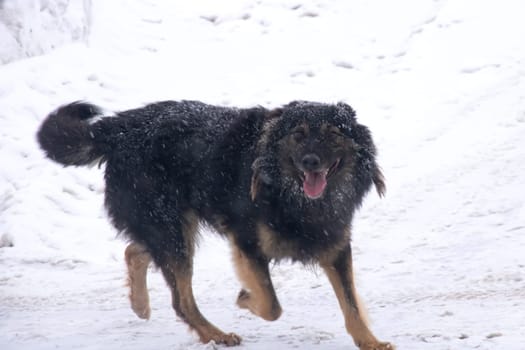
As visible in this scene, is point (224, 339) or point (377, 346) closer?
point (377, 346)

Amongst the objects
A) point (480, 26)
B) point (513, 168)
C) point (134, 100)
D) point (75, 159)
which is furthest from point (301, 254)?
point (480, 26)

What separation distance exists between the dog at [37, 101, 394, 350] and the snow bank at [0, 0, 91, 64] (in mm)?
7058

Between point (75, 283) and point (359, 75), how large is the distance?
24.5 feet

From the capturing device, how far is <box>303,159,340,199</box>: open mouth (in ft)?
A: 16.9

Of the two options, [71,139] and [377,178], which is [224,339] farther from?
[71,139]

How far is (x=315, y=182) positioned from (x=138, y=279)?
181 cm

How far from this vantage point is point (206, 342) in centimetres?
536

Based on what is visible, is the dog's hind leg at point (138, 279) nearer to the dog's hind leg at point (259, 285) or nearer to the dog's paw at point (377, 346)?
the dog's hind leg at point (259, 285)

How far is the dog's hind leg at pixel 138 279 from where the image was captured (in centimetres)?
609

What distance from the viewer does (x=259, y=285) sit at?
17.3ft

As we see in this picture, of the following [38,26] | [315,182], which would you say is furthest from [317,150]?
[38,26]

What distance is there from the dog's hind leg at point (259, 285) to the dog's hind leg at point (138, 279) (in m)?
1.03

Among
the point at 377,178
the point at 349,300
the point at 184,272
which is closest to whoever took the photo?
the point at 349,300

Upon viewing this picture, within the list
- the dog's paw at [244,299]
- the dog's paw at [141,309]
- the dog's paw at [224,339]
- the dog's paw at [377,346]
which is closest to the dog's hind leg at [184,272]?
the dog's paw at [224,339]
